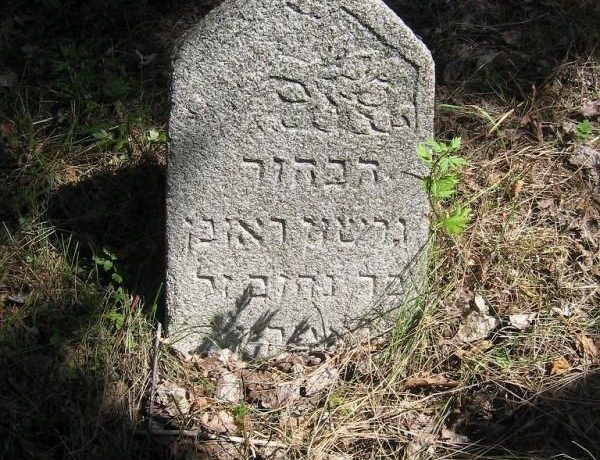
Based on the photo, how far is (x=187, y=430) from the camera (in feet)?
9.15

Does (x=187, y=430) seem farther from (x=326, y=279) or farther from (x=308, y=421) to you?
(x=326, y=279)

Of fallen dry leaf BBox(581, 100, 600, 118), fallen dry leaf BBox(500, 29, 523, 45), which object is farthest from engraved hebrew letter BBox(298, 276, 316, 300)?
fallen dry leaf BBox(500, 29, 523, 45)

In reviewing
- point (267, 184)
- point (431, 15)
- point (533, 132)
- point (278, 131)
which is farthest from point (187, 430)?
point (431, 15)

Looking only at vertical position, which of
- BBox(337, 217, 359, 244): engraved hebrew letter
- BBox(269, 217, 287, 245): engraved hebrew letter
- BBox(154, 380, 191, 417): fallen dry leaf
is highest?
BBox(269, 217, 287, 245): engraved hebrew letter

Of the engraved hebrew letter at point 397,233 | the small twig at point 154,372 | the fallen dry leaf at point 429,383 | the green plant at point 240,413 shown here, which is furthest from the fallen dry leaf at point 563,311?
the small twig at point 154,372

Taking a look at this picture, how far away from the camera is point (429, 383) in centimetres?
296

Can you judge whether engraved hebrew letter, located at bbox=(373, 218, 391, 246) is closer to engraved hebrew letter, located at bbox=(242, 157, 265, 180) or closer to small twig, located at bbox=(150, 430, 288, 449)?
engraved hebrew letter, located at bbox=(242, 157, 265, 180)

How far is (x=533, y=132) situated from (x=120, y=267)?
2051mm

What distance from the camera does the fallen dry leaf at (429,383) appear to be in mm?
2953

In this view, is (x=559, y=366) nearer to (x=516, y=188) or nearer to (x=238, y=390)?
(x=516, y=188)

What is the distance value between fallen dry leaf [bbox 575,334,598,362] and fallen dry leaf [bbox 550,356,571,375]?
0.09m

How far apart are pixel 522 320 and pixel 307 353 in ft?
2.81

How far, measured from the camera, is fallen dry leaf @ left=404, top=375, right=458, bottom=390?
295 centimetres

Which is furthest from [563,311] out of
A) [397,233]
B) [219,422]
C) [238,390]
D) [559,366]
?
[219,422]
